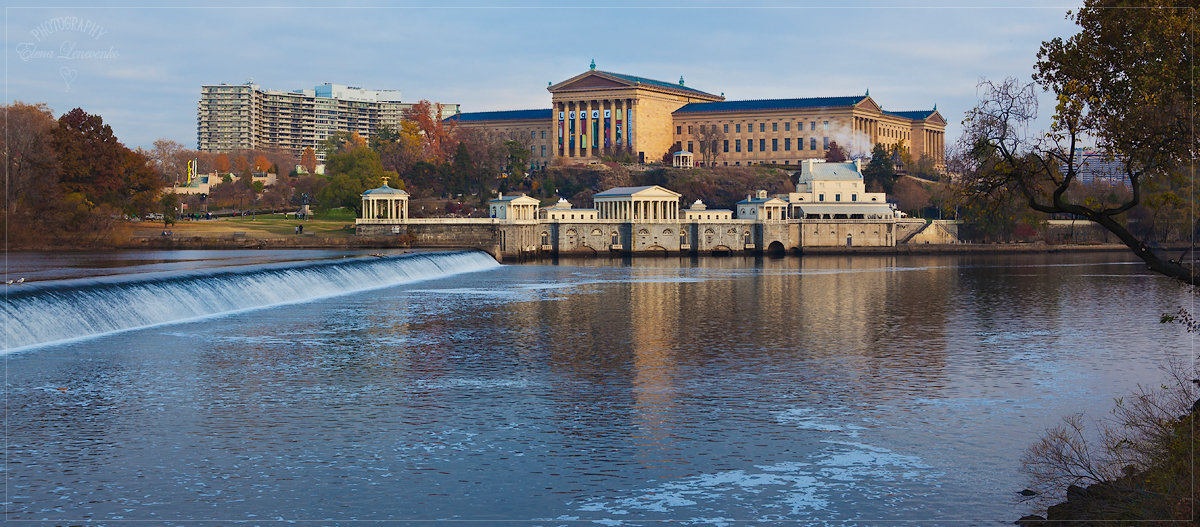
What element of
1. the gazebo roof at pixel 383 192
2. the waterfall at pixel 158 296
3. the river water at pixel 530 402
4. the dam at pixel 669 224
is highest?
the gazebo roof at pixel 383 192

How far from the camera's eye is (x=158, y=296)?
5778cm

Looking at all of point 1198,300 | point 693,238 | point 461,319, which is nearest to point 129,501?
point 461,319

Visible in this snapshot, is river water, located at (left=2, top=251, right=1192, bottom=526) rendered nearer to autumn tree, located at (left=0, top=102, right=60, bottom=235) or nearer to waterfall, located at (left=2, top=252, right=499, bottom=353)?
waterfall, located at (left=2, top=252, right=499, bottom=353)

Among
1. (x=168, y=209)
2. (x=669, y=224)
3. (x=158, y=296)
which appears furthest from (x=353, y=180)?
(x=158, y=296)

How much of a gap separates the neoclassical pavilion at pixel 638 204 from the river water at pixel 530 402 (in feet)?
315

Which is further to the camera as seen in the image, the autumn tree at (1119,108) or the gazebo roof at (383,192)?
the gazebo roof at (383,192)

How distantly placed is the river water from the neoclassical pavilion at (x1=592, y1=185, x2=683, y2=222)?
95871mm

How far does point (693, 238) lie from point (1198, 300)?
97.2 metres

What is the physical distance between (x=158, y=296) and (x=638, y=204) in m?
115

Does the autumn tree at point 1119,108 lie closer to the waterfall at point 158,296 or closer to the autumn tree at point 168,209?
the waterfall at point 158,296

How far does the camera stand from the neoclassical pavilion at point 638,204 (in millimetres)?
168000

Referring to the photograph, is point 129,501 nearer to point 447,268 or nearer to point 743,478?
point 743,478

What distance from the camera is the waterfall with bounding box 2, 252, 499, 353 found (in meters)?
47.9

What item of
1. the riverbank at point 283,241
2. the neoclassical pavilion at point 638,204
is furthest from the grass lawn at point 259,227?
the neoclassical pavilion at point 638,204
